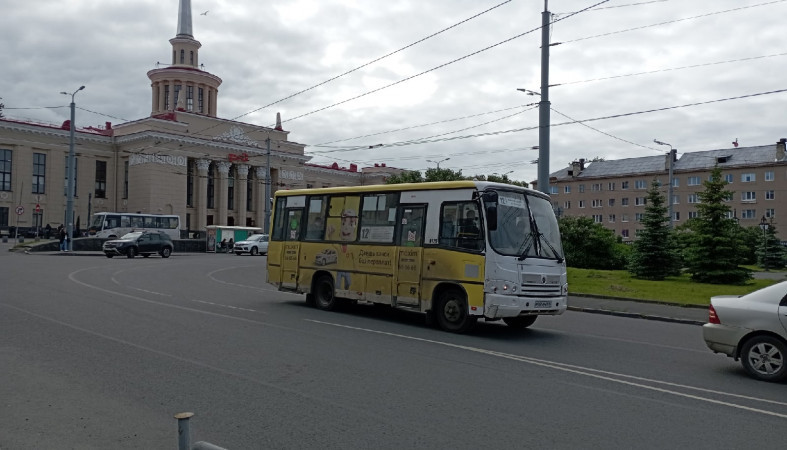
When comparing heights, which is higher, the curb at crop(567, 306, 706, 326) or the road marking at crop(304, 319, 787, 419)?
the road marking at crop(304, 319, 787, 419)

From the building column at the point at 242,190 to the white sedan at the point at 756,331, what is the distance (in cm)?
7612

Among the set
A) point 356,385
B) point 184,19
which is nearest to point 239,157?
point 184,19

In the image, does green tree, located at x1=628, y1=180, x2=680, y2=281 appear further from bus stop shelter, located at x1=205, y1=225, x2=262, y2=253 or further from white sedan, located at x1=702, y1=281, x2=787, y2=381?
bus stop shelter, located at x1=205, y1=225, x2=262, y2=253

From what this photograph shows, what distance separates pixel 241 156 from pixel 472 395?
7277 cm

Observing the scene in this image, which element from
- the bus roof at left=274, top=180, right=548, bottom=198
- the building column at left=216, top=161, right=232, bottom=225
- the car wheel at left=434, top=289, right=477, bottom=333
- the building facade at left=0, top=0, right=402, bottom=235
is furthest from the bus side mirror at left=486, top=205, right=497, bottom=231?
the building column at left=216, top=161, right=232, bottom=225

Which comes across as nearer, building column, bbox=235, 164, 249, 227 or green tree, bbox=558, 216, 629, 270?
green tree, bbox=558, 216, 629, 270

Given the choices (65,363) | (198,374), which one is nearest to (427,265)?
(198,374)

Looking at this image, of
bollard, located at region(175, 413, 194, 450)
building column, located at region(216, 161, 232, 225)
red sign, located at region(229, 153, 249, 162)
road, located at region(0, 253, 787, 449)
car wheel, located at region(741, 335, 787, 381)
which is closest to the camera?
bollard, located at region(175, 413, 194, 450)

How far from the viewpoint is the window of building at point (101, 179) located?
7306 centimetres

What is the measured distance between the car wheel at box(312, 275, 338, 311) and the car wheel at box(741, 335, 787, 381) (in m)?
8.63

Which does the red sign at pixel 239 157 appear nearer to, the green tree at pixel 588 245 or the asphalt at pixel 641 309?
the green tree at pixel 588 245

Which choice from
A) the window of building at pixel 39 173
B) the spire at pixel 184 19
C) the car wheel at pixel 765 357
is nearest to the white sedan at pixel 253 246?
the window of building at pixel 39 173

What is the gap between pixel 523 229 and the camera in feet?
38.5

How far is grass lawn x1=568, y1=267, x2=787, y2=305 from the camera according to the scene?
64.5ft
